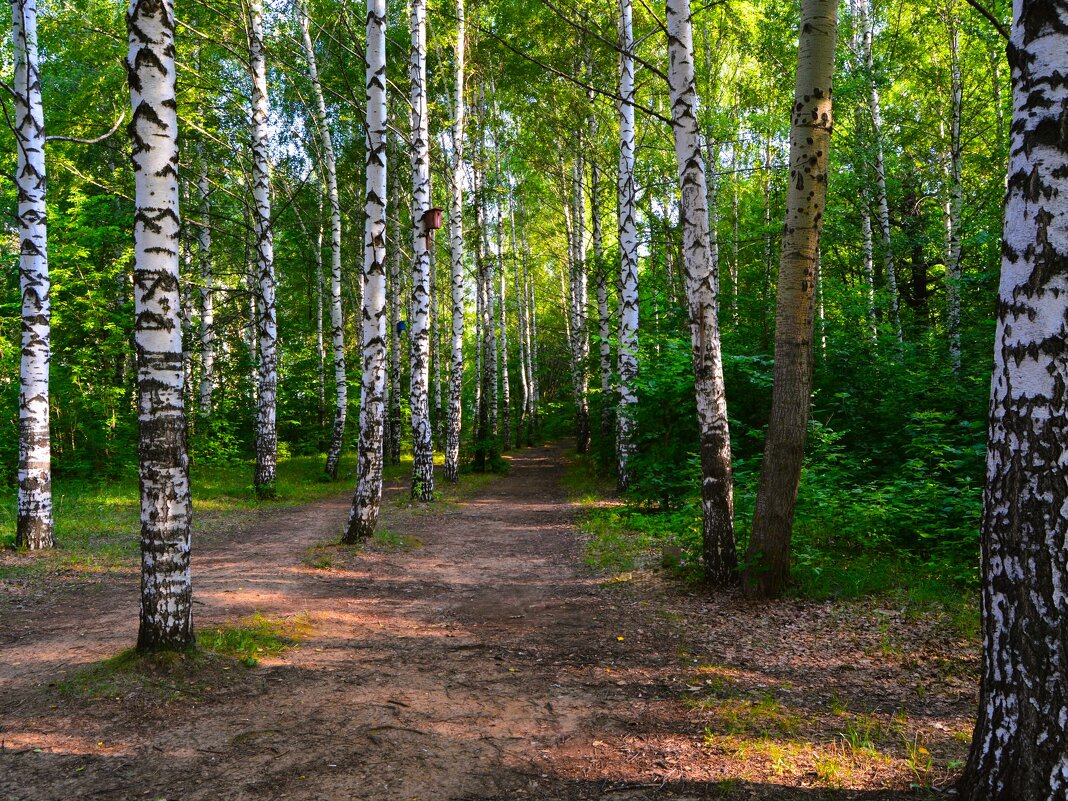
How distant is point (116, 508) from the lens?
12039 millimetres

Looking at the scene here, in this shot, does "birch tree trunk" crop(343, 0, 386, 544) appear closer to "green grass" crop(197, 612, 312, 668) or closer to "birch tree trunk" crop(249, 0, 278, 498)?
"green grass" crop(197, 612, 312, 668)

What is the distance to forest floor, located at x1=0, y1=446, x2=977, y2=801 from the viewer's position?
10.5ft

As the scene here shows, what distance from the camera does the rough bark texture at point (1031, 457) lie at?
93.7 inches

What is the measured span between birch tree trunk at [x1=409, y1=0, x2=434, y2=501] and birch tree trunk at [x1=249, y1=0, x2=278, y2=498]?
3133 mm

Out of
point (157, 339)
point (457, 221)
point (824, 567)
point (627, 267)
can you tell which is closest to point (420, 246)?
point (457, 221)

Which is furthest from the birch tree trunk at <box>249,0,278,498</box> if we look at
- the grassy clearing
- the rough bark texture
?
the rough bark texture

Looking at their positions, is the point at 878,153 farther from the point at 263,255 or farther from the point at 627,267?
the point at 263,255

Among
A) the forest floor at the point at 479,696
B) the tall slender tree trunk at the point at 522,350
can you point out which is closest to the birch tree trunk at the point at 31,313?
the forest floor at the point at 479,696

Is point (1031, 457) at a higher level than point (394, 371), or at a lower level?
lower

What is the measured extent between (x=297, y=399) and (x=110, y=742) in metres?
21.4

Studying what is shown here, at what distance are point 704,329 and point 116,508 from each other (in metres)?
11.3

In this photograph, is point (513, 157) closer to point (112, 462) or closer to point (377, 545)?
point (112, 462)

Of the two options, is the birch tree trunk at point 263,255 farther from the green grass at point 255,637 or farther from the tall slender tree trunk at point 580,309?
the green grass at point 255,637

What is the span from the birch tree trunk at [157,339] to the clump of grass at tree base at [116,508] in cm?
420
